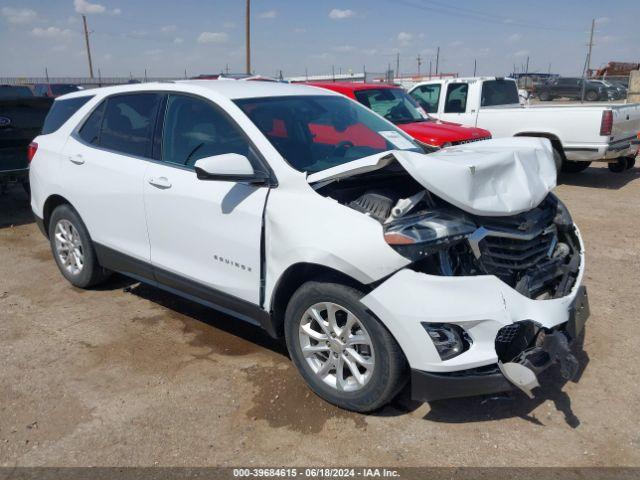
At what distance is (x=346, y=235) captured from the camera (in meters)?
2.87

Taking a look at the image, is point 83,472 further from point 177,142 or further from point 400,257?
point 177,142

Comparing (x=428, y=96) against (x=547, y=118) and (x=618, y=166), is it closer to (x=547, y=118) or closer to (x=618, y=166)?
(x=547, y=118)

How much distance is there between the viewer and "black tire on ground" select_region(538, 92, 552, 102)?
34.1 meters

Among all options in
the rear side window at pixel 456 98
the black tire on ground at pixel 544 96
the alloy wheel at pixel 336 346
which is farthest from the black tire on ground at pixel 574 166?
the black tire on ground at pixel 544 96

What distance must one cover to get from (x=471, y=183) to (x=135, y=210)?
2476 mm

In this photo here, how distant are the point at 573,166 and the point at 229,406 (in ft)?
30.7

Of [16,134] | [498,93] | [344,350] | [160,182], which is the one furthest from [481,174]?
[498,93]

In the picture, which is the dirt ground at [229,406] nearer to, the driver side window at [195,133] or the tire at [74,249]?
the tire at [74,249]

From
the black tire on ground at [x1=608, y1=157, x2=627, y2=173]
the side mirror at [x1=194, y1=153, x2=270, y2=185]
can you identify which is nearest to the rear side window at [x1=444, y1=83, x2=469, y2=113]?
the black tire on ground at [x1=608, y1=157, x2=627, y2=173]

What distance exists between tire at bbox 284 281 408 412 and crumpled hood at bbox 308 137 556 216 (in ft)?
2.25

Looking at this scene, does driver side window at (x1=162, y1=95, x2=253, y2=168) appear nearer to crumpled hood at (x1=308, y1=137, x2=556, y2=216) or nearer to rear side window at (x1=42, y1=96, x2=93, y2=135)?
crumpled hood at (x1=308, y1=137, x2=556, y2=216)

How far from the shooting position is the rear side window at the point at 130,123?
409 centimetres

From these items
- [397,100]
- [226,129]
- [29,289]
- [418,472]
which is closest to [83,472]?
[418,472]

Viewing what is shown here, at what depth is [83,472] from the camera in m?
2.75
